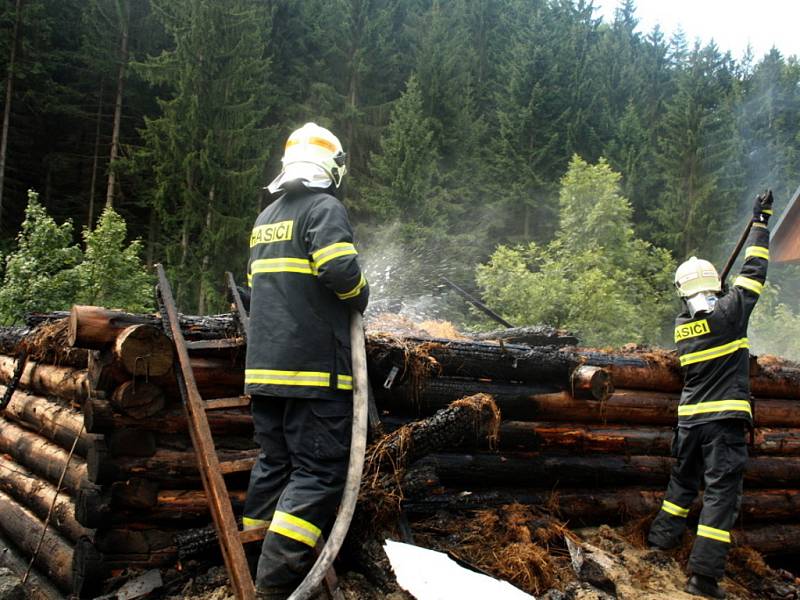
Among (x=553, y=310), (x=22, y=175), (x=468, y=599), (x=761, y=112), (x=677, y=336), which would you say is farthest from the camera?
(x=761, y=112)

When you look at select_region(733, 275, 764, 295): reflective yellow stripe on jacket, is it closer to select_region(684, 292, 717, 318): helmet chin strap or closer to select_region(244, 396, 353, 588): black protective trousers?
select_region(684, 292, 717, 318): helmet chin strap

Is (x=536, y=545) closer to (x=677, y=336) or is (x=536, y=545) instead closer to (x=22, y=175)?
(x=677, y=336)

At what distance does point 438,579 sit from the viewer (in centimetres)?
370

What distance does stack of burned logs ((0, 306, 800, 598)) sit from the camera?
4.23 m

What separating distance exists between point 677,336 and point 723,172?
31397 mm

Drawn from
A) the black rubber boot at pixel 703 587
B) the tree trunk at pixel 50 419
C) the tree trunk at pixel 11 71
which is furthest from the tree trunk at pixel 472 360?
the tree trunk at pixel 11 71

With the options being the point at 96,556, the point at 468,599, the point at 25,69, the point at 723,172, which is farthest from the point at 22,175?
the point at 723,172

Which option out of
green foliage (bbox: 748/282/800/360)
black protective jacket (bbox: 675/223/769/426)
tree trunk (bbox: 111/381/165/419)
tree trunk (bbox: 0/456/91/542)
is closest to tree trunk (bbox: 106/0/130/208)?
tree trunk (bbox: 0/456/91/542)

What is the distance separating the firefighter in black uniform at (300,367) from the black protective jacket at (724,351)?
10.6 feet

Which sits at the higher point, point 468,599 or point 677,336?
point 677,336

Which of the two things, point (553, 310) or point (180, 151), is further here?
point (180, 151)

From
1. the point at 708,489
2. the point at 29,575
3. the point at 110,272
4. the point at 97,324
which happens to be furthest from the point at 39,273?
the point at 708,489

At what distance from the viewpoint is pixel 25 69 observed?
79.8ft

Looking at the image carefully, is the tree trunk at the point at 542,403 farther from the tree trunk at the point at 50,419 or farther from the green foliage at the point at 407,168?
the green foliage at the point at 407,168
